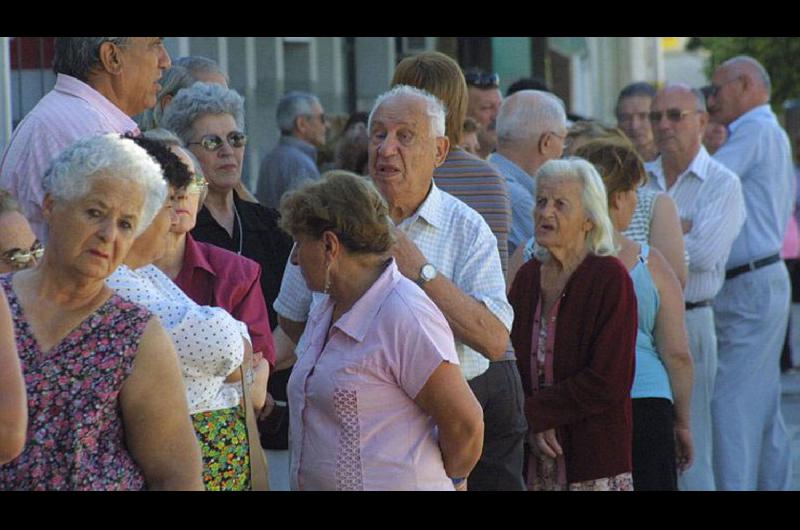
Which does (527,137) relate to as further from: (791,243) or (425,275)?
(791,243)

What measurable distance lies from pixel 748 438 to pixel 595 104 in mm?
22025

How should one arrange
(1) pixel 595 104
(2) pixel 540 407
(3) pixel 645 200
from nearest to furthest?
→ (2) pixel 540 407
(3) pixel 645 200
(1) pixel 595 104

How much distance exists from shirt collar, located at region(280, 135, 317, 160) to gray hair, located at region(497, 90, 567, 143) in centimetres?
272

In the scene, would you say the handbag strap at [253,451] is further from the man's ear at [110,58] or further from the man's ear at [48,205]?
the man's ear at [110,58]

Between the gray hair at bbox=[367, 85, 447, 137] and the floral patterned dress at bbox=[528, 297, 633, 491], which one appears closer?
the gray hair at bbox=[367, 85, 447, 137]

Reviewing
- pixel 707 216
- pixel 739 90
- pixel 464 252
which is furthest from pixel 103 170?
pixel 739 90

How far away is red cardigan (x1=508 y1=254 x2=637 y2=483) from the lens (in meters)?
5.58

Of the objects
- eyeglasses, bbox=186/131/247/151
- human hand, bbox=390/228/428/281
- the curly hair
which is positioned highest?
eyeglasses, bbox=186/131/247/151

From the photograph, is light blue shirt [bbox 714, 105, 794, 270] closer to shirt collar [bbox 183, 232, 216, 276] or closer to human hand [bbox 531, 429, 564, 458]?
human hand [bbox 531, 429, 564, 458]

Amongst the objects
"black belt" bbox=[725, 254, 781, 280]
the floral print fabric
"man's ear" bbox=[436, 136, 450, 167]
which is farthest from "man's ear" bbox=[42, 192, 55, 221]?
"black belt" bbox=[725, 254, 781, 280]
